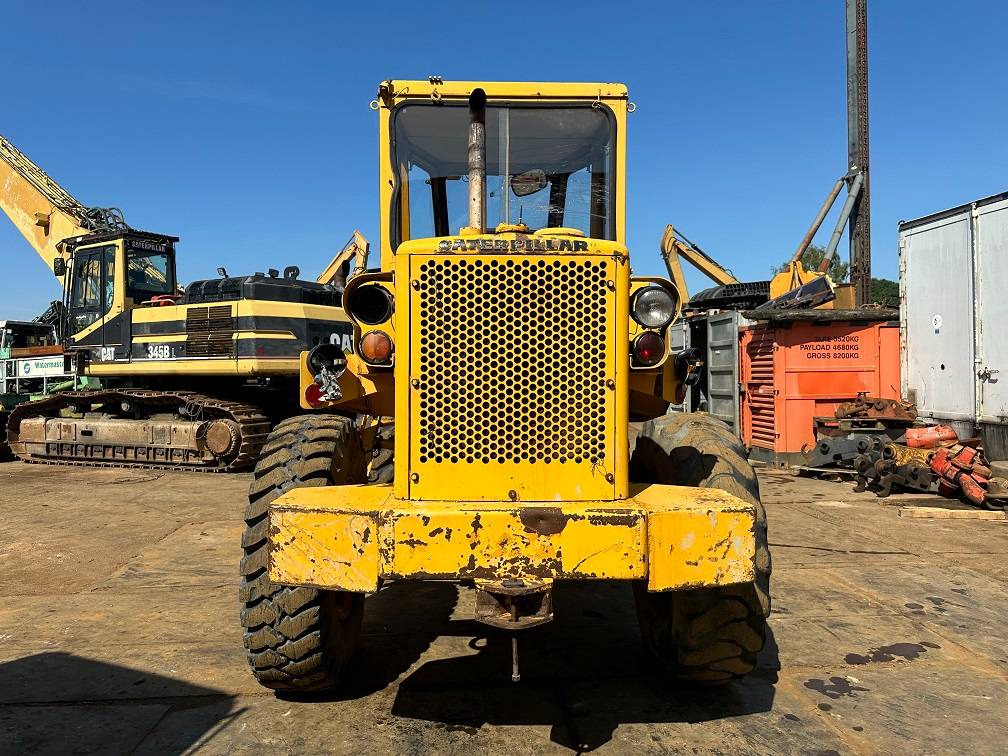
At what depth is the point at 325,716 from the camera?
3.14 meters

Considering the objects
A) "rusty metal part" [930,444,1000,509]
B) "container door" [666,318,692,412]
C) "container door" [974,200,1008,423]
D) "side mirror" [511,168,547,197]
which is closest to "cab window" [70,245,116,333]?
"container door" [666,318,692,412]

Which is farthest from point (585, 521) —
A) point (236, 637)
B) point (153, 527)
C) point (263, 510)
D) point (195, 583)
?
point (153, 527)

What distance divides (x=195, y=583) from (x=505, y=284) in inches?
141

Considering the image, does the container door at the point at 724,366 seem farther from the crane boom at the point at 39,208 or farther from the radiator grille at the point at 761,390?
the crane boom at the point at 39,208

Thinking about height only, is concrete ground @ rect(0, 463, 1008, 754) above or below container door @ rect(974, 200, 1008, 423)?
below

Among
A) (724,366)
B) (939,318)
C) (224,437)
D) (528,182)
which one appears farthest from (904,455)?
(224,437)

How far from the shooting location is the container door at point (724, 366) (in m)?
11.5

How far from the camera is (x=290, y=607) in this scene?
121 inches

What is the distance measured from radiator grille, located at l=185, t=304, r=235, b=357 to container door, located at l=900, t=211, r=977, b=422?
9474 mm

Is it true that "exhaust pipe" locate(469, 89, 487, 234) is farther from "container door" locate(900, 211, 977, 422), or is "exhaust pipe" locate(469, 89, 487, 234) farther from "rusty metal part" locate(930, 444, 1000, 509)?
"container door" locate(900, 211, 977, 422)

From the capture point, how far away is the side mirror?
408 centimetres

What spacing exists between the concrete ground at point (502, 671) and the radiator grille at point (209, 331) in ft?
16.4

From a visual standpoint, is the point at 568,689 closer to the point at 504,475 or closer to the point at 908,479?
the point at 504,475

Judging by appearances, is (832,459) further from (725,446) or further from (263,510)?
(263,510)
